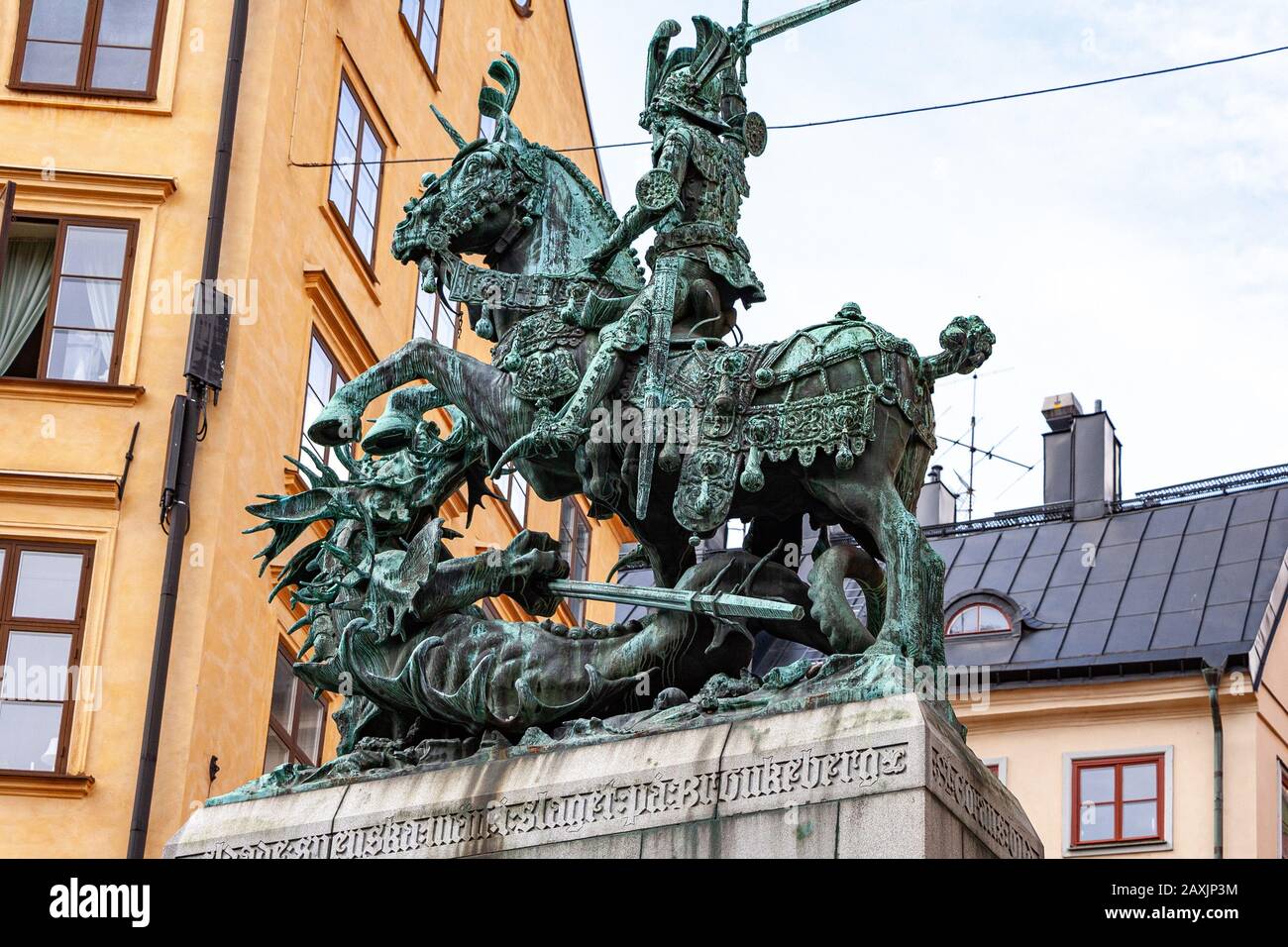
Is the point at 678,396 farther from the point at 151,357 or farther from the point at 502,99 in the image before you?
the point at 151,357

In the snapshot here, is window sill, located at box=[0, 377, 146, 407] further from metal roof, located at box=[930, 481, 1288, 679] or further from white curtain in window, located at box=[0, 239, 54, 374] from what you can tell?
metal roof, located at box=[930, 481, 1288, 679]

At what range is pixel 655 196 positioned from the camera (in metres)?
13.8

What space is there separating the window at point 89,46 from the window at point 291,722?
20.3 ft

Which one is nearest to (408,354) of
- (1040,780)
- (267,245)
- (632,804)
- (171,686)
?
(632,804)

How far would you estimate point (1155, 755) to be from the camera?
92.7 feet

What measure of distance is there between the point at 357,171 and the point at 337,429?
13755 millimetres

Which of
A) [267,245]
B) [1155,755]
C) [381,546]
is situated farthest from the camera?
[1155,755]

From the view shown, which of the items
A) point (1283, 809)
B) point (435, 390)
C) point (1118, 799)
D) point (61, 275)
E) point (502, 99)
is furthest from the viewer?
point (1283, 809)

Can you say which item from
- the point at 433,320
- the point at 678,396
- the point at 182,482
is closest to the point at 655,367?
the point at 678,396

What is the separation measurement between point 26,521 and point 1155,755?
43.8 ft

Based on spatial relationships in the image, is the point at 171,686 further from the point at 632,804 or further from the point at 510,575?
the point at 632,804

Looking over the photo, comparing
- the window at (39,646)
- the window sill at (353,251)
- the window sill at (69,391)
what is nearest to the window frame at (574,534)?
the window sill at (353,251)

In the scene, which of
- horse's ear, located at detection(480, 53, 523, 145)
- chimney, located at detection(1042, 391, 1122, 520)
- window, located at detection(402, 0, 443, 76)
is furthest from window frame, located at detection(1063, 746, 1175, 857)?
horse's ear, located at detection(480, 53, 523, 145)

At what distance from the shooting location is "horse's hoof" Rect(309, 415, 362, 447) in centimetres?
1409
